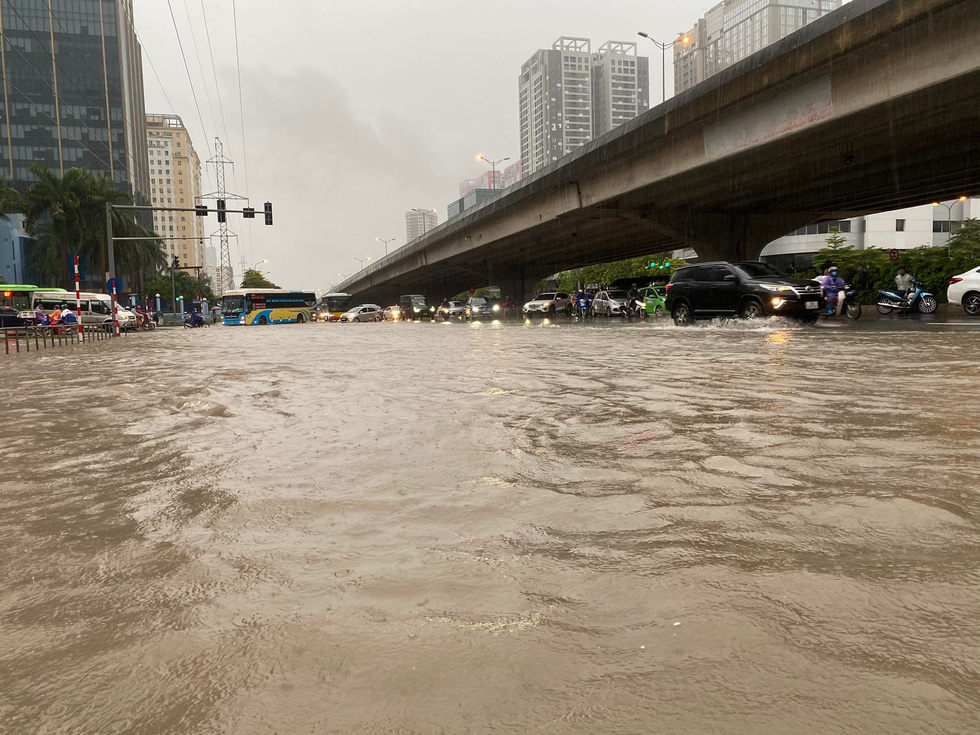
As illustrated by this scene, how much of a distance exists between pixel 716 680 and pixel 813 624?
0.50 metres

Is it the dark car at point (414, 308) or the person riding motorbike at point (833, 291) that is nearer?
the person riding motorbike at point (833, 291)

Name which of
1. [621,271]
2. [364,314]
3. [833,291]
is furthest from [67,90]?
[833,291]

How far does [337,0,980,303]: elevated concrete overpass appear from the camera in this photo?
1611cm

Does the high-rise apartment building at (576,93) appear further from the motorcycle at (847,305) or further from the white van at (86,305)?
the motorcycle at (847,305)

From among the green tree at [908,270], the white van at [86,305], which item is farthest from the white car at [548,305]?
the white van at [86,305]

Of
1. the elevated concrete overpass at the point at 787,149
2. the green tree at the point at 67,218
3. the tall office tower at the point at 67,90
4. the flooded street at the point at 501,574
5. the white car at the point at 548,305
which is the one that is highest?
the tall office tower at the point at 67,90

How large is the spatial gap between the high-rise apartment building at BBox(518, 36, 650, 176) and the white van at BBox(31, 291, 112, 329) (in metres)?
89.7

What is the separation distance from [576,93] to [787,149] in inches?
4307

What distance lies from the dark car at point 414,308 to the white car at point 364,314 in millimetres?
2876

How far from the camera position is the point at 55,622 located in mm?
2400

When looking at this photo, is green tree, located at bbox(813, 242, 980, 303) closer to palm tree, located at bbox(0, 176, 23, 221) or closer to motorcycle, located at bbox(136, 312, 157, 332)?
motorcycle, located at bbox(136, 312, 157, 332)

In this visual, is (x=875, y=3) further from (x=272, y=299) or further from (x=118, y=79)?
(x=118, y=79)

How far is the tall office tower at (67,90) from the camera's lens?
100250 millimetres

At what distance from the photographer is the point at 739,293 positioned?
2131 centimetres
